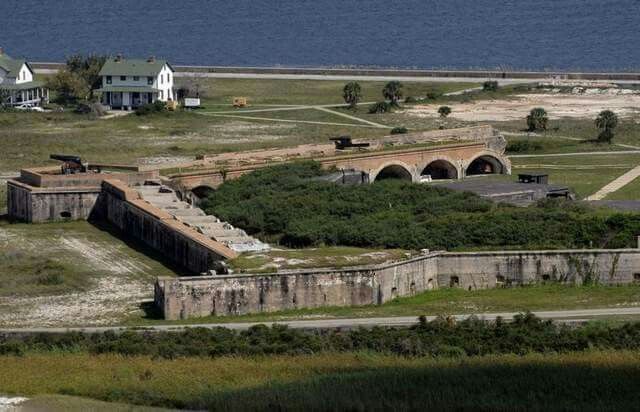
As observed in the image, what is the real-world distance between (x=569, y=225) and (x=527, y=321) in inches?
577

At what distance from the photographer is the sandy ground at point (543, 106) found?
11369 cm

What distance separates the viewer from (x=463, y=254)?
62.0 meters

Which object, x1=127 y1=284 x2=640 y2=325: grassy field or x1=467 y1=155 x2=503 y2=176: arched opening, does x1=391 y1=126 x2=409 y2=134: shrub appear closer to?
x1=467 y1=155 x2=503 y2=176: arched opening

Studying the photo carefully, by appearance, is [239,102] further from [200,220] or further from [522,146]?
[200,220]

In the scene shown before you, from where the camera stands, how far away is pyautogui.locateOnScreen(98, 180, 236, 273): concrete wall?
62.7m

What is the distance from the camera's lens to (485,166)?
93.8m

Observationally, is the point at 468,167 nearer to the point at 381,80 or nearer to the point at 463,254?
the point at 463,254

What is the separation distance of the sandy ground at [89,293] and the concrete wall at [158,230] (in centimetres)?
133

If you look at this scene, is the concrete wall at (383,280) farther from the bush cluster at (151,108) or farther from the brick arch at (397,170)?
the bush cluster at (151,108)

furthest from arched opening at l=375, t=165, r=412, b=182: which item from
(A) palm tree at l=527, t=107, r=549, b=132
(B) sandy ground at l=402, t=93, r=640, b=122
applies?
(B) sandy ground at l=402, t=93, r=640, b=122

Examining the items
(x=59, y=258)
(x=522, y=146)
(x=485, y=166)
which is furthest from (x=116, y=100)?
(x=59, y=258)

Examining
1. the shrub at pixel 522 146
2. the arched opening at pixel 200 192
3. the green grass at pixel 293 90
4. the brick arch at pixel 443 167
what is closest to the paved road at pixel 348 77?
the green grass at pixel 293 90

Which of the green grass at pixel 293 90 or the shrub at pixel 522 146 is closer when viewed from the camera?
the shrub at pixel 522 146

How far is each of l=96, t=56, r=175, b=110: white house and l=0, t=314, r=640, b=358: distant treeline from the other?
218 feet
